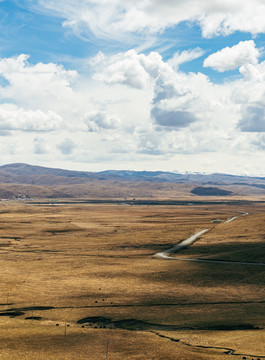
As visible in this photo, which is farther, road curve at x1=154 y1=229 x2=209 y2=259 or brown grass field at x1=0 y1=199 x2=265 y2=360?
road curve at x1=154 y1=229 x2=209 y2=259

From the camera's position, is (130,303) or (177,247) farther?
(177,247)

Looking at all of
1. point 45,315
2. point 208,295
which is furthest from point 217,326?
point 45,315

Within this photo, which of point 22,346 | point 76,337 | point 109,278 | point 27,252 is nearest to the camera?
point 22,346

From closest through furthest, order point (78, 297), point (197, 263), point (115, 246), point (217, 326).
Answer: point (217, 326), point (78, 297), point (197, 263), point (115, 246)

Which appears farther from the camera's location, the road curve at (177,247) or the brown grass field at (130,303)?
the road curve at (177,247)

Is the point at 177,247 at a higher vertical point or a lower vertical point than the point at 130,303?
higher

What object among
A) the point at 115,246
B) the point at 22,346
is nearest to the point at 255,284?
the point at 22,346

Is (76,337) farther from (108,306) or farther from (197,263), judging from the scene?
(197,263)

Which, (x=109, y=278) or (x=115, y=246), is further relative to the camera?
(x=115, y=246)
